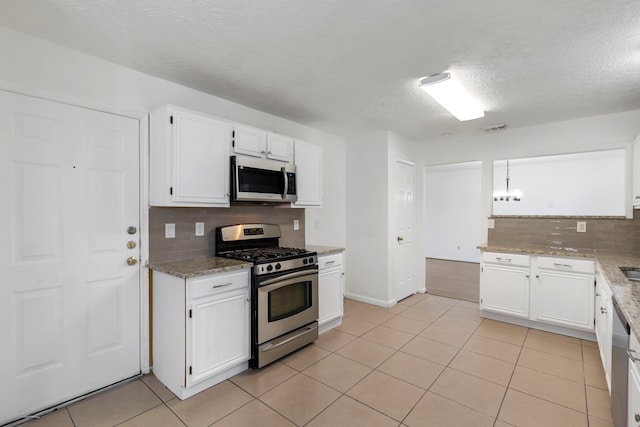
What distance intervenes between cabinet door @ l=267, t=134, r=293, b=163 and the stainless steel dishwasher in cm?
270

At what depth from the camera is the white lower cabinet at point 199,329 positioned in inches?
82.7

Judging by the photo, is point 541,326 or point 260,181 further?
point 541,326

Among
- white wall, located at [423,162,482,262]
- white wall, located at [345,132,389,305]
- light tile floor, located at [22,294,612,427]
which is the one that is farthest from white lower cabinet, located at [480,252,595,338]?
white wall, located at [423,162,482,262]

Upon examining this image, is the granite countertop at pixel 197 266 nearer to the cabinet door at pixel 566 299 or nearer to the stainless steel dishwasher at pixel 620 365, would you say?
the stainless steel dishwasher at pixel 620 365

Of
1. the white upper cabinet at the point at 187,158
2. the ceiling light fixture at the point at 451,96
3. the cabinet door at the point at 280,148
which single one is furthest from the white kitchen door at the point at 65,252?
the ceiling light fixture at the point at 451,96

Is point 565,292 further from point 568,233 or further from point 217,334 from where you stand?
point 217,334

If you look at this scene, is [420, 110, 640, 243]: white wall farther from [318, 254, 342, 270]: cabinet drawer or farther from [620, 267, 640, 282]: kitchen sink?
[318, 254, 342, 270]: cabinet drawer

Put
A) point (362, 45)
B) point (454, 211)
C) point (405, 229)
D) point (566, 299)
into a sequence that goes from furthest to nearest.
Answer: point (454, 211) < point (405, 229) < point (566, 299) < point (362, 45)

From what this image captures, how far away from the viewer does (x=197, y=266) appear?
2.31 metres

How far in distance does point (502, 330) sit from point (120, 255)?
3828 mm

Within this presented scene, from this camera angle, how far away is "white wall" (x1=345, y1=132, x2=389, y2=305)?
4133mm

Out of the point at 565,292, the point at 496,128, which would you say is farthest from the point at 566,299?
the point at 496,128

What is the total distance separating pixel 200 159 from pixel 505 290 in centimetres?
357

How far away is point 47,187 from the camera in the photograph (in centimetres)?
201
